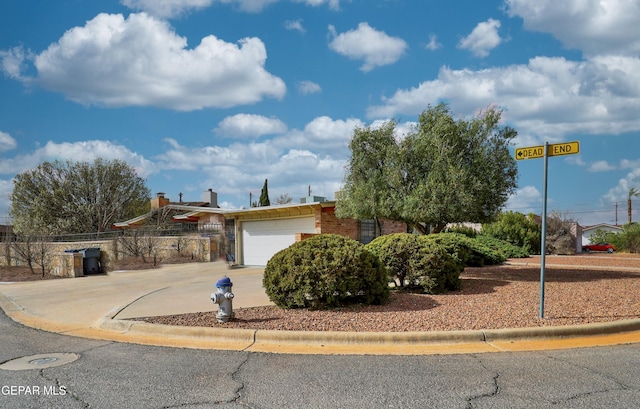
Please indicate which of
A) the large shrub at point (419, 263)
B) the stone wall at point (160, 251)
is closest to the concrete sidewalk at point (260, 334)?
→ the large shrub at point (419, 263)

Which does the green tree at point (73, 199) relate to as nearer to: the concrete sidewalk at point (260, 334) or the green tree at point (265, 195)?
the green tree at point (265, 195)

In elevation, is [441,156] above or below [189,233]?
above

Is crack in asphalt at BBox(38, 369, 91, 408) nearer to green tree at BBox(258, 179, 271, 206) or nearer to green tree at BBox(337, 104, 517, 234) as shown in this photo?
green tree at BBox(337, 104, 517, 234)

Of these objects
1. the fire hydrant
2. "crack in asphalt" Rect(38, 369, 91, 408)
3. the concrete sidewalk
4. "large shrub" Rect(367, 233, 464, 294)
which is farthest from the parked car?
"crack in asphalt" Rect(38, 369, 91, 408)

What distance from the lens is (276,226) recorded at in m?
21.3

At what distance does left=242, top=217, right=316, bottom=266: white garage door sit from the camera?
20.2m

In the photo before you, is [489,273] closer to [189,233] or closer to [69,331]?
[69,331]

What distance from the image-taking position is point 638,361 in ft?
19.4

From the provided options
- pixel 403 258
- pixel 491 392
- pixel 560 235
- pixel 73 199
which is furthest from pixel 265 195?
pixel 491 392

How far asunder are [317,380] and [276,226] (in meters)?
16.3

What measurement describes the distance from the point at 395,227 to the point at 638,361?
54.4 feet

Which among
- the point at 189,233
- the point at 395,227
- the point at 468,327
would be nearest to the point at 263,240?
the point at 189,233

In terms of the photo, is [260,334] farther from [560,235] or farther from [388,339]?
[560,235]

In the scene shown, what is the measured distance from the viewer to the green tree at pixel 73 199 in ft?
118
